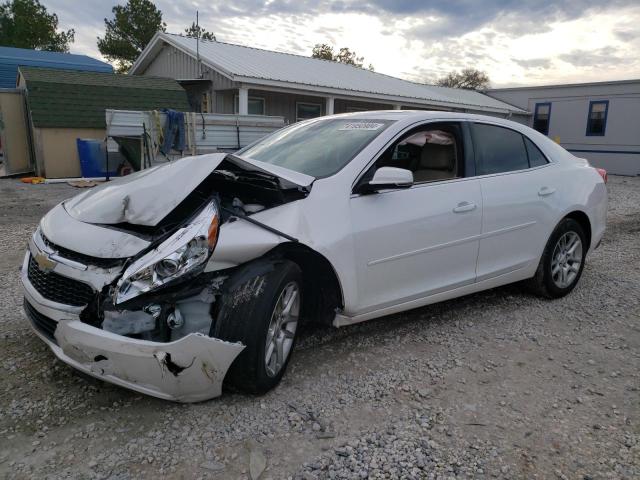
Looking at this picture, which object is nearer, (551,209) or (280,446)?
(280,446)

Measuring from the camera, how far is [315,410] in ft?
9.09

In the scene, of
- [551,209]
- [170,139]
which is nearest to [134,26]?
[170,139]

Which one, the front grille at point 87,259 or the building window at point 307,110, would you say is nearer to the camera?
the front grille at point 87,259

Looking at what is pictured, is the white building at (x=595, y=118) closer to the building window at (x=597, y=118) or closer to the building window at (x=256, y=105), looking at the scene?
the building window at (x=597, y=118)

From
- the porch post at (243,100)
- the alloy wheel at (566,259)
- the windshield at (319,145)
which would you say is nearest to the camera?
the windshield at (319,145)

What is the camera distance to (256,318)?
258cm

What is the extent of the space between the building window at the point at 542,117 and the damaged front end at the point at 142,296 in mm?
25518

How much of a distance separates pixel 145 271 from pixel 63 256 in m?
0.55

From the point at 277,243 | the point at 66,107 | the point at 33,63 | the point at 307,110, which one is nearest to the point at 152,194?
the point at 277,243

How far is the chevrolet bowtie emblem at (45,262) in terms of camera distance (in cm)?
264

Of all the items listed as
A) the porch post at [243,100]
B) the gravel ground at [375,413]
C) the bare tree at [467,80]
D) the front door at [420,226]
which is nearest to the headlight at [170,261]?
the gravel ground at [375,413]

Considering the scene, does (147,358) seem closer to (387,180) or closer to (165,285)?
(165,285)

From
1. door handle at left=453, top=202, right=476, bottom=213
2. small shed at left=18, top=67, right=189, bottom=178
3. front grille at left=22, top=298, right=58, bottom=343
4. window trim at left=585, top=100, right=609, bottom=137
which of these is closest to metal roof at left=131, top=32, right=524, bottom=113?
small shed at left=18, top=67, right=189, bottom=178

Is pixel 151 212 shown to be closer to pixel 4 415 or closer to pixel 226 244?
Result: pixel 226 244
